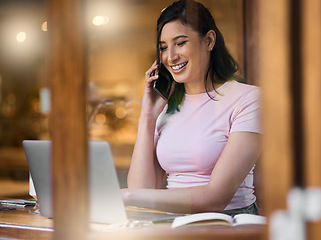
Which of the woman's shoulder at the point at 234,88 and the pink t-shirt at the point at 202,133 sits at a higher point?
the woman's shoulder at the point at 234,88

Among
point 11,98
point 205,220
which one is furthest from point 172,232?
point 11,98

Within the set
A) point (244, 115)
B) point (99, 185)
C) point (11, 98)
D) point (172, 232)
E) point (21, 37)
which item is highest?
point (21, 37)

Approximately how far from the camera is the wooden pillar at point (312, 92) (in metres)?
1.16

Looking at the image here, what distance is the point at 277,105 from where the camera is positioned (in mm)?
1160

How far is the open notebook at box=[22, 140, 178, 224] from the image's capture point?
1.32m

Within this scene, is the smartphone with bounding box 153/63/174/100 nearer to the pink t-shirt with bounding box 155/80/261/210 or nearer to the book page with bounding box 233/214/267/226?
the pink t-shirt with bounding box 155/80/261/210

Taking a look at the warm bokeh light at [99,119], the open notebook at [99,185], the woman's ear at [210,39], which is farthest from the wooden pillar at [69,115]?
the woman's ear at [210,39]

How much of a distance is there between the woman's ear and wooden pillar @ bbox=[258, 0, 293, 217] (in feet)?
3.94

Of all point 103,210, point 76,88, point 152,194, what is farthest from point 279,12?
point 152,194

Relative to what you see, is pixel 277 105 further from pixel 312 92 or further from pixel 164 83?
pixel 164 83

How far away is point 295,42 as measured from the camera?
117cm

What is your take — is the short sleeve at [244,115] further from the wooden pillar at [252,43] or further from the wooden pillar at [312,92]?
the wooden pillar at [312,92]

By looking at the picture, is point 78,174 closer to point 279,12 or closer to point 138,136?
point 279,12

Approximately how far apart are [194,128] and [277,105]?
3.54 ft
